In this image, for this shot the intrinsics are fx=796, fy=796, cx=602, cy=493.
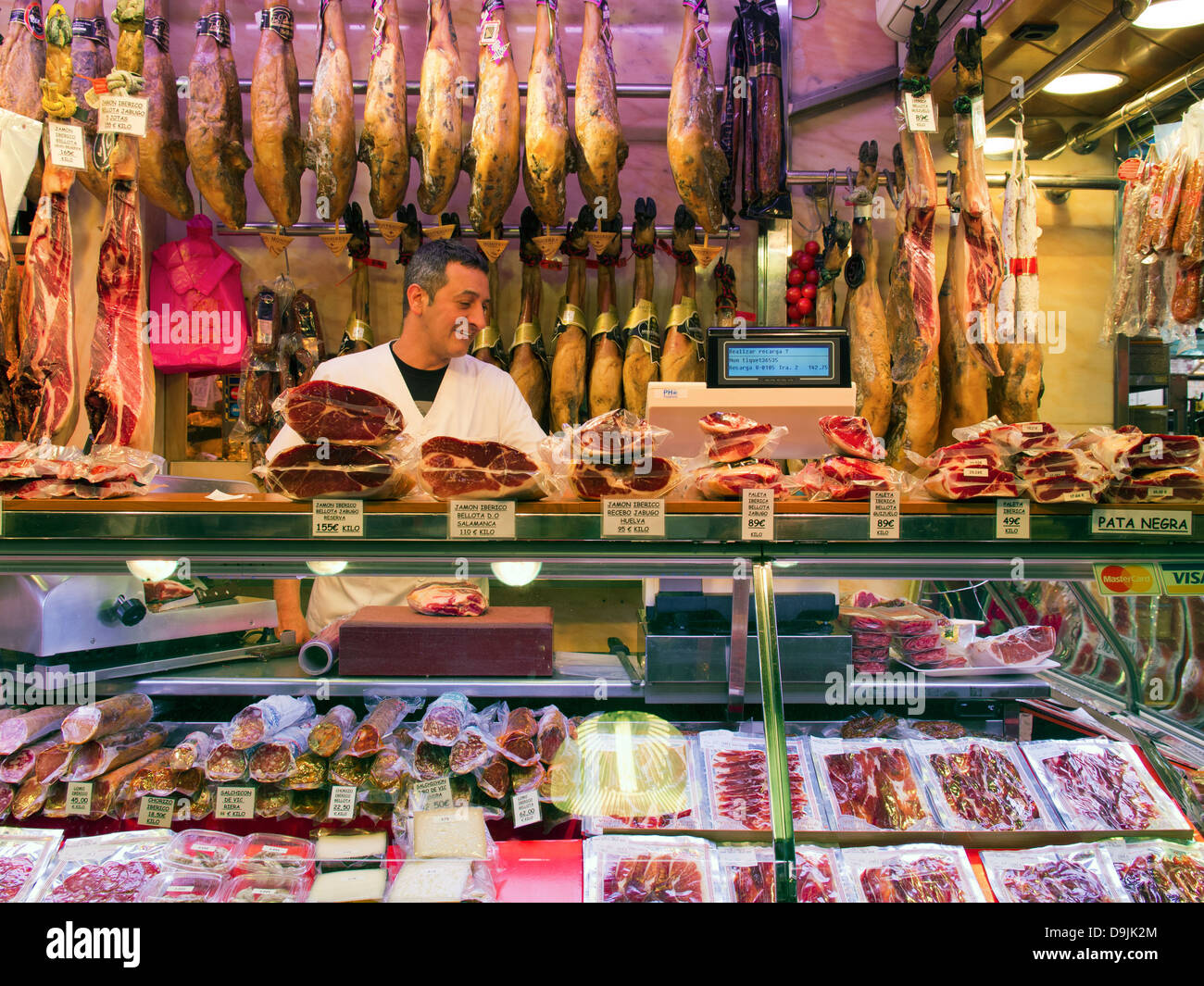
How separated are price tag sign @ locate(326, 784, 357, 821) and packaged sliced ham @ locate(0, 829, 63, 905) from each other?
66 centimetres

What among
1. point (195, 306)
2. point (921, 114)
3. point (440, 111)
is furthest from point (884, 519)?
point (195, 306)

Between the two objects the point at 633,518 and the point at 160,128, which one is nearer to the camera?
the point at 633,518

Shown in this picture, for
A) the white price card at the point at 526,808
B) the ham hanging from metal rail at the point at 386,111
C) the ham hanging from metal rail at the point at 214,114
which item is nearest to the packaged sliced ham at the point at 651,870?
the white price card at the point at 526,808

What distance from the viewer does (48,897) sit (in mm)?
1850

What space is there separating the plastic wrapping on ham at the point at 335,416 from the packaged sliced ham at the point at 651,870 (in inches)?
45.6

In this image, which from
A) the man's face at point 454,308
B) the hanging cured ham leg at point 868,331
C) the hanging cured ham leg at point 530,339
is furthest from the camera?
the hanging cured ham leg at point 530,339

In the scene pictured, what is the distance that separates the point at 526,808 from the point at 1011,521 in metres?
1.40

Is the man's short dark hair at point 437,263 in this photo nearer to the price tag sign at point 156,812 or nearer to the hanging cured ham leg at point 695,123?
the hanging cured ham leg at point 695,123

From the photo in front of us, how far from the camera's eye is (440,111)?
12.5ft

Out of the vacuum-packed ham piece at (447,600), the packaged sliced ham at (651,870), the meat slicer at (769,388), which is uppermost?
the meat slicer at (769,388)

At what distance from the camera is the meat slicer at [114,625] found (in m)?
2.17

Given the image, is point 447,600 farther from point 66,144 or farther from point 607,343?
point 607,343

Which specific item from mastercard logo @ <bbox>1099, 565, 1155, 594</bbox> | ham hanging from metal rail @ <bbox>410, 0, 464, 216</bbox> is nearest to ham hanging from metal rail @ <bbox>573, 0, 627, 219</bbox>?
ham hanging from metal rail @ <bbox>410, 0, 464, 216</bbox>
